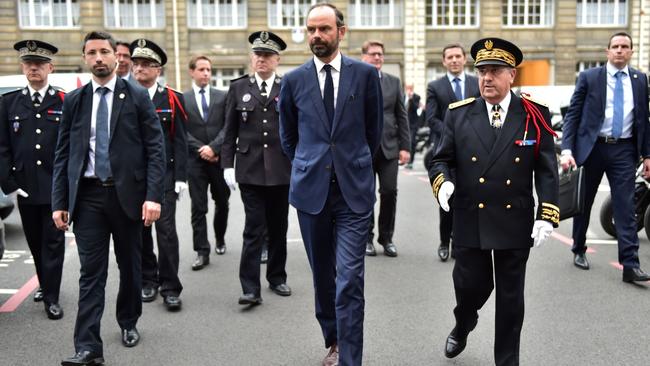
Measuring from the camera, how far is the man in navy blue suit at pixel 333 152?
404 cm

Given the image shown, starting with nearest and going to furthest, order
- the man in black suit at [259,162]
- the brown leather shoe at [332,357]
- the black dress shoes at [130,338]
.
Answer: the brown leather shoe at [332,357]
the black dress shoes at [130,338]
the man in black suit at [259,162]

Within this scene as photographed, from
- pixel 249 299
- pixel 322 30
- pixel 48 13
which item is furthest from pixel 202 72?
pixel 48 13

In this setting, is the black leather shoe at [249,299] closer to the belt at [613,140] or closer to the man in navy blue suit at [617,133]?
the man in navy blue suit at [617,133]

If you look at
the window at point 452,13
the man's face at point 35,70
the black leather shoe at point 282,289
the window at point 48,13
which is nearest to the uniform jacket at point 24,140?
the man's face at point 35,70

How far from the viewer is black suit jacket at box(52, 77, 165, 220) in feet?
14.3

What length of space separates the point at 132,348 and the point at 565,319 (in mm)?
3098

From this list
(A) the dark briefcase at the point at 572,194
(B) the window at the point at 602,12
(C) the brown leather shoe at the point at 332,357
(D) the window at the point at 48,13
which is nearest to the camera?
(C) the brown leather shoe at the point at 332,357

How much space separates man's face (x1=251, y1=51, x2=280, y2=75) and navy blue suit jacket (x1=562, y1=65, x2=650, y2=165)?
277cm

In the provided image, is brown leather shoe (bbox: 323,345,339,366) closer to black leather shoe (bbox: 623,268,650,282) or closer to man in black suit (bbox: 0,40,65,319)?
man in black suit (bbox: 0,40,65,319)

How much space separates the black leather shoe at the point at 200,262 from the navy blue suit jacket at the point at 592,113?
367 cm

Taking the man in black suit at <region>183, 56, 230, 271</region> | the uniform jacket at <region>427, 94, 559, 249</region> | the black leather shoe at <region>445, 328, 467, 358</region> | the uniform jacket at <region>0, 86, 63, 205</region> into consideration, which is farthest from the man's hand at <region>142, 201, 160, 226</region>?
the man in black suit at <region>183, 56, 230, 271</region>

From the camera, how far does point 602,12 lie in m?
34.1

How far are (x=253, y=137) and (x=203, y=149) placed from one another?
1.28 m

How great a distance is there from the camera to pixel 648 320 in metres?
5.05
